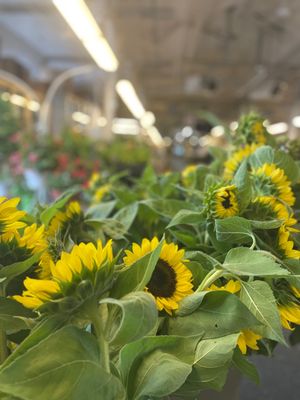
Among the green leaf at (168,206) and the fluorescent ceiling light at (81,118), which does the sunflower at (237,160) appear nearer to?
the green leaf at (168,206)

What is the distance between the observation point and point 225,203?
41 centimetres

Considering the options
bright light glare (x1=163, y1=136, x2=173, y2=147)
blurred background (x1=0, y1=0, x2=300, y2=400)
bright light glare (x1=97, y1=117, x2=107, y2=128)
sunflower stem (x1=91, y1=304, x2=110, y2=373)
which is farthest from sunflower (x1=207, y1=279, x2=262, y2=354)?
bright light glare (x1=163, y1=136, x2=173, y2=147)

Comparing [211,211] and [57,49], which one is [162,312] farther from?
[57,49]

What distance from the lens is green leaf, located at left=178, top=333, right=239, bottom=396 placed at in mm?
301

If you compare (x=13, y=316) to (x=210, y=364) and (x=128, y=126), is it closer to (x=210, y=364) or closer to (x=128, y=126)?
(x=210, y=364)

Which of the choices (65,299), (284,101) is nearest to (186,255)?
(65,299)

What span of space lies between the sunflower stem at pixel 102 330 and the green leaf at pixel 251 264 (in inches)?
4.2

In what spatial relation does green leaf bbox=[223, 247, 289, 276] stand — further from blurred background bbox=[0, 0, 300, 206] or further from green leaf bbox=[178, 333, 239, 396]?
blurred background bbox=[0, 0, 300, 206]

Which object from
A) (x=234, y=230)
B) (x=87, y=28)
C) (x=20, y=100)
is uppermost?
(x=20, y=100)

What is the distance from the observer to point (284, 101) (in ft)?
34.1

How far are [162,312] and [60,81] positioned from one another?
3.12m

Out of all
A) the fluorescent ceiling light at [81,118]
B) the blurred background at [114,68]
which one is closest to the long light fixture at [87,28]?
the blurred background at [114,68]

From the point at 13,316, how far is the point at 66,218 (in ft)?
0.63

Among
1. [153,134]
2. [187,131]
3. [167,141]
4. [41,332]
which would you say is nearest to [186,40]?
[41,332]
